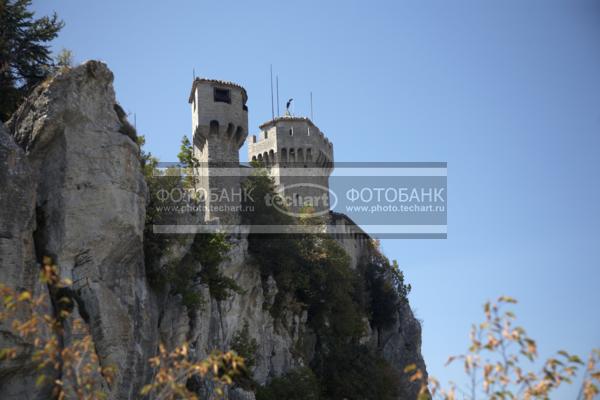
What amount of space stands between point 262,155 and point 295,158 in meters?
2.12

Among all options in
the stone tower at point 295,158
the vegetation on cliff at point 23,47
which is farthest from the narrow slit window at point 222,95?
the vegetation on cliff at point 23,47

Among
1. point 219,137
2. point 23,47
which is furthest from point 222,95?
point 23,47

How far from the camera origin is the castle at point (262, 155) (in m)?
42.4

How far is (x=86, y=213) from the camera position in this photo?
2114 cm

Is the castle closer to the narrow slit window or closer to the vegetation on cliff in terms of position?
the narrow slit window

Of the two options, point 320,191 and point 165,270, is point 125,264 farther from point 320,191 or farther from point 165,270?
Answer: point 320,191

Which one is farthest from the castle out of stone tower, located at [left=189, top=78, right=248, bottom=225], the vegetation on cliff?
the vegetation on cliff

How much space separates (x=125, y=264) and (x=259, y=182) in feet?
69.1

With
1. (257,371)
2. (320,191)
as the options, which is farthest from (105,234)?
(320,191)

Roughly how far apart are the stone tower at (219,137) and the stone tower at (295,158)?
693cm

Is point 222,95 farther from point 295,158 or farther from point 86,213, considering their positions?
point 86,213

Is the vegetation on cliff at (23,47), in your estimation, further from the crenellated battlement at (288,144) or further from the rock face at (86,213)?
the crenellated battlement at (288,144)

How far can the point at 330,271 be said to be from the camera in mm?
42594

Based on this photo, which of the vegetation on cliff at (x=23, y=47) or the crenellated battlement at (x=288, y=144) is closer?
the vegetation on cliff at (x=23, y=47)
